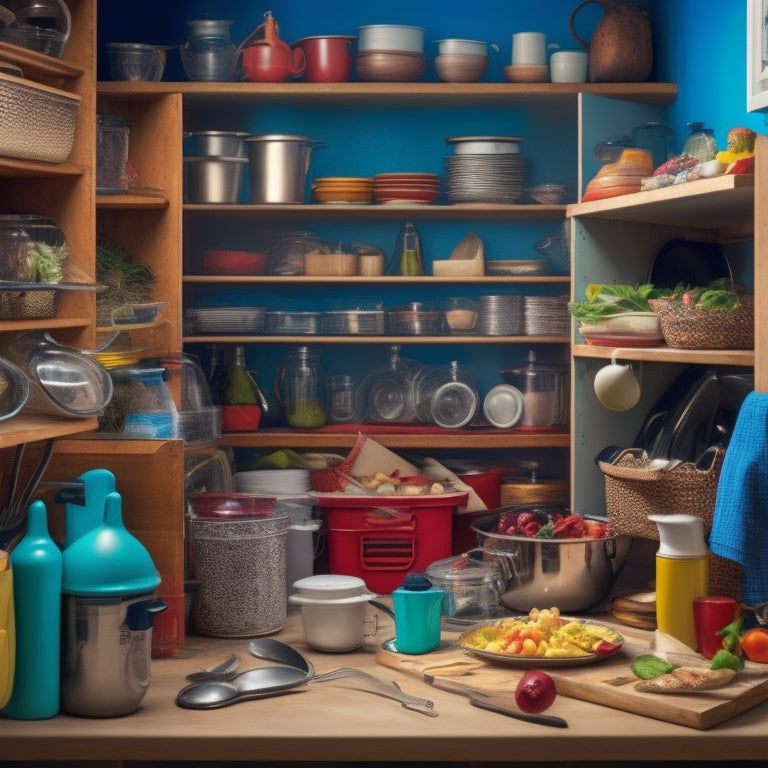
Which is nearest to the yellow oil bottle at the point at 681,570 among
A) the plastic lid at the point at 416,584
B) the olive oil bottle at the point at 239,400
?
the plastic lid at the point at 416,584

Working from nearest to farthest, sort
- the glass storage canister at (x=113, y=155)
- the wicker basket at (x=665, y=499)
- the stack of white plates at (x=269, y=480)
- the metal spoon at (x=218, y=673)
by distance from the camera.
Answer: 1. the metal spoon at (x=218, y=673)
2. the wicker basket at (x=665, y=499)
3. the glass storage canister at (x=113, y=155)
4. the stack of white plates at (x=269, y=480)

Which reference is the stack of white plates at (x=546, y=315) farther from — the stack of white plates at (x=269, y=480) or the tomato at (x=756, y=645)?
the tomato at (x=756, y=645)

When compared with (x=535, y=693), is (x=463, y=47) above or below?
above

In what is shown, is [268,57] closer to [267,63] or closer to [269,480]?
[267,63]

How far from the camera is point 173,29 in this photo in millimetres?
4461

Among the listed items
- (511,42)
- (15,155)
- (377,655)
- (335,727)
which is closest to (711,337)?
(377,655)

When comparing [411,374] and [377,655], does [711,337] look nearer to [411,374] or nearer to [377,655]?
[377,655]

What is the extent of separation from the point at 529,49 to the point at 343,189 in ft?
2.61

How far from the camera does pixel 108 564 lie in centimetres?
208

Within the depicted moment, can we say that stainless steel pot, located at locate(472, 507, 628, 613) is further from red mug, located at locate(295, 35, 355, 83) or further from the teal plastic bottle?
red mug, located at locate(295, 35, 355, 83)

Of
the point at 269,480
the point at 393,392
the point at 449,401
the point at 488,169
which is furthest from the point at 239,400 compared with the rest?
the point at 488,169

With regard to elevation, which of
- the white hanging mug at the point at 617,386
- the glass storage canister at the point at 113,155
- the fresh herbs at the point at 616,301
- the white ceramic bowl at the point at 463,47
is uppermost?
the white ceramic bowl at the point at 463,47

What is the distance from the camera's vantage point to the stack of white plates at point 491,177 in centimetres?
407

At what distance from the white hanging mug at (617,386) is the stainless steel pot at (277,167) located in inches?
59.8
